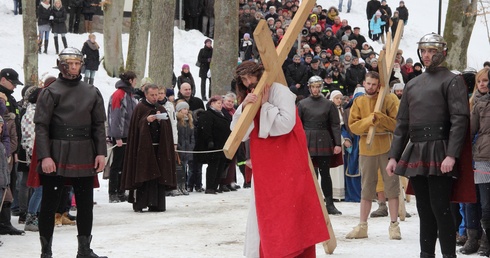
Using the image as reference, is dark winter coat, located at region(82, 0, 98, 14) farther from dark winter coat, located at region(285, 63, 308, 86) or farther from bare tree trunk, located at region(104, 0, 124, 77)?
dark winter coat, located at region(285, 63, 308, 86)

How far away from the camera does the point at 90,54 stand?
89.2 feet

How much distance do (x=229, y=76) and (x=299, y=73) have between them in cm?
400

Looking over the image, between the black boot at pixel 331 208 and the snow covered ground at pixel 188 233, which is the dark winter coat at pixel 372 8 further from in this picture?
the black boot at pixel 331 208

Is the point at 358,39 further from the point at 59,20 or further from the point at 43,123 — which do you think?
the point at 43,123

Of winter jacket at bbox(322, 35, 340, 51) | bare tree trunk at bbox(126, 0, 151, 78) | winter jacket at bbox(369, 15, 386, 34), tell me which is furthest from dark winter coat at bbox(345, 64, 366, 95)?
winter jacket at bbox(369, 15, 386, 34)

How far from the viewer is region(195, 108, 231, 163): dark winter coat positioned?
58.6 feet

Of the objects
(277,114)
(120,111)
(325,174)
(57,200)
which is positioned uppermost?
(277,114)

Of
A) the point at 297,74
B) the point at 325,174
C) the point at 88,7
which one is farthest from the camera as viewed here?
the point at 88,7

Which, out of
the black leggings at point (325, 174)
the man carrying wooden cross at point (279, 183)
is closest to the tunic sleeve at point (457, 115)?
the man carrying wooden cross at point (279, 183)

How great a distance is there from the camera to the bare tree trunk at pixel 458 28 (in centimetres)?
2405

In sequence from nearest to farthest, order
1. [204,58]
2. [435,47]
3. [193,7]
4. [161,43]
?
[435,47]
[161,43]
[204,58]
[193,7]

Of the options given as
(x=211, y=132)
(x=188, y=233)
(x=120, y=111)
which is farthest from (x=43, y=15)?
(x=188, y=233)

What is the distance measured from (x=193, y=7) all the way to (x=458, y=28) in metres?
11.3

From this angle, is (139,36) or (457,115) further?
(139,36)
